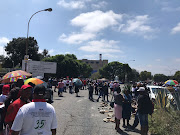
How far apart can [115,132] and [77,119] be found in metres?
2.22

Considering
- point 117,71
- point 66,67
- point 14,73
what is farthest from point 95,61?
point 14,73

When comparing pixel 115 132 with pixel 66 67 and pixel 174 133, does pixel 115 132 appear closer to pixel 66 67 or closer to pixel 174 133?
pixel 174 133

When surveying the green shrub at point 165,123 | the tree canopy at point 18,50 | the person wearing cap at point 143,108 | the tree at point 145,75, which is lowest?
the green shrub at point 165,123

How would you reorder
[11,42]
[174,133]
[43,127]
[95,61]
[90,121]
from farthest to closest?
[95,61]
[11,42]
[90,121]
[174,133]
[43,127]

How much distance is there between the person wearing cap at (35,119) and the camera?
7.23 ft

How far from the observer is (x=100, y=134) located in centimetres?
573

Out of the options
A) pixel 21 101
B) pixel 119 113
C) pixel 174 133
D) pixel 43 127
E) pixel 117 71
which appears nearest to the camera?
pixel 43 127

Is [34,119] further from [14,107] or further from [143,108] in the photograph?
[143,108]

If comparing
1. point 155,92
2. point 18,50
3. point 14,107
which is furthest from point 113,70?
point 14,107

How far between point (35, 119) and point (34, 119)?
0.5 inches

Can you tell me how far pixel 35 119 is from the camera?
226 cm


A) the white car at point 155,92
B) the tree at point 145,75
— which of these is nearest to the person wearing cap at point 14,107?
the white car at point 155,92

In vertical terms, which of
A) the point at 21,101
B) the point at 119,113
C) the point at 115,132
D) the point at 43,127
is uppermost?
the point at 21,101

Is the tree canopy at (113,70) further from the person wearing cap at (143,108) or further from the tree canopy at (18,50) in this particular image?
the person wearing cap at (143,108)
